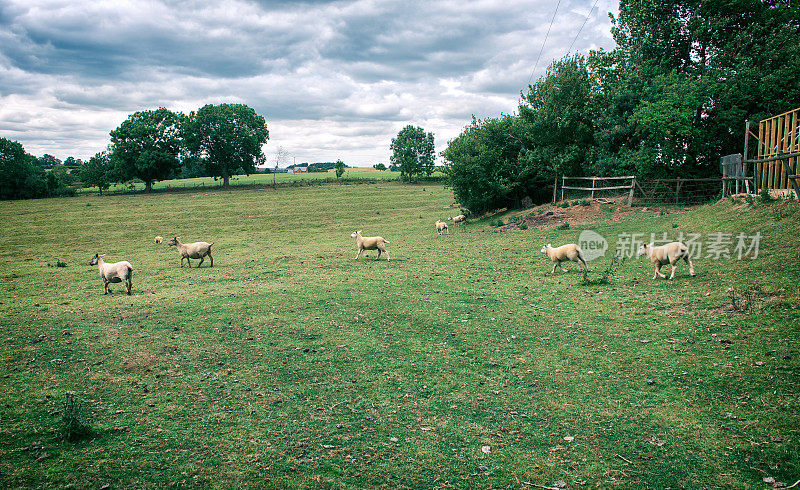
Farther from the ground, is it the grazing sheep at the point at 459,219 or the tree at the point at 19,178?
the tree at the point at 19,178

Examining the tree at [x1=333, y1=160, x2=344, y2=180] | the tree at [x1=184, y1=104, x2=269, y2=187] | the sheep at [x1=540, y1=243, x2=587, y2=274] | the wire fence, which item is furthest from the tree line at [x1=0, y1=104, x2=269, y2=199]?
the sheep at [x1=540, y1=243, x2=587, y2=274]

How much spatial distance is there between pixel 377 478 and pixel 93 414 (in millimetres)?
4517

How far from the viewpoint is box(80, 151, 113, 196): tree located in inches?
2841

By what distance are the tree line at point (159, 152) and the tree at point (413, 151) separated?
3075cm

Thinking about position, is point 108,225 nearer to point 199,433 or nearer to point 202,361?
point 202,361

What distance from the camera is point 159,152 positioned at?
2896 inches

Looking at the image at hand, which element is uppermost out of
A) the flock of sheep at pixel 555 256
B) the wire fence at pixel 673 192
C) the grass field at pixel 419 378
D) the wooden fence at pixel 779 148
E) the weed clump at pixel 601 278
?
the wooden fence at pixel 779 148

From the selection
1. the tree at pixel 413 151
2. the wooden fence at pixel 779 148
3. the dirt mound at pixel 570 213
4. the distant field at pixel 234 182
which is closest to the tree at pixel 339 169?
the distant field at pixel 234 182

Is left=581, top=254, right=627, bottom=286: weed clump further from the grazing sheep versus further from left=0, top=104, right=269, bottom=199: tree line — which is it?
left=0, top=104, right=269, bottom=199: tree line

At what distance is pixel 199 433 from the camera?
605 cm

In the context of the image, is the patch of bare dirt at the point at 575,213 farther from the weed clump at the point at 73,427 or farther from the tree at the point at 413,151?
the tree at the point at 413,151

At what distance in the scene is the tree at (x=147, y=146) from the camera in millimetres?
72312

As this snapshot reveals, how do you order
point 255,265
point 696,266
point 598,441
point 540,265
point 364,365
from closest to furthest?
point 598,441 < point 364,365 < point 696,266 < point 540,265 < point 255,265

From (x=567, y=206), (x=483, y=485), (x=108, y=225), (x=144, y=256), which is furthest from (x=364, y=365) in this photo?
(x=108, y=225)
